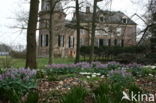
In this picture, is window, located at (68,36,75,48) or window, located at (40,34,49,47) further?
window, located at (68,36,75,48)

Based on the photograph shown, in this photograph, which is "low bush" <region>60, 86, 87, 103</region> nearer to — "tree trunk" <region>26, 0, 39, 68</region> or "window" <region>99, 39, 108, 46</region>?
"tree trunk" <region>26, 0, 39, 68</region>

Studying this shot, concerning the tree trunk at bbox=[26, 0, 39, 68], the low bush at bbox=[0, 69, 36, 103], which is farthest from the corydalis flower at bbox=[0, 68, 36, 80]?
the tree trunk at bbox=[26, 0, 39, 68]

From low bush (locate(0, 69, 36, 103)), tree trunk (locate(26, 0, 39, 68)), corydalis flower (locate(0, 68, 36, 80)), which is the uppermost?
tree trunk (locate(26, 0, 39, 68))

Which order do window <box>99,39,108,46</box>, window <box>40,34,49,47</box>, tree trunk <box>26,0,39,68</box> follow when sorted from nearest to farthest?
tree trunk <box>26,0,39,68</box>, window <box>40,34,49,47</box>, window <box>99,39,108,46</box>

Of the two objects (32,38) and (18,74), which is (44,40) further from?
(18,74)

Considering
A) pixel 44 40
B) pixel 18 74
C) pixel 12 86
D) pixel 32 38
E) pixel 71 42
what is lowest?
pixel 12 86

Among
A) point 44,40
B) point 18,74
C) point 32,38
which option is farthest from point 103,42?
point 18,74

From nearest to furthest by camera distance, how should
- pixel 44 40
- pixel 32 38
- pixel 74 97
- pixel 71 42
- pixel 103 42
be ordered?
pixel 74 97 → pixel 32 38 → pixel 44 40 → pixel 71 42 → pixel 103 42

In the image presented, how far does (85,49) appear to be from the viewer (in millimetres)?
41031

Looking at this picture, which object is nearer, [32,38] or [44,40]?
[32,38]

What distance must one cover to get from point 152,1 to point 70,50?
41.6 m

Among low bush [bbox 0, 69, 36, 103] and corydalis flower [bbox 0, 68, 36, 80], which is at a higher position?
corydalis flower [bbox 0, 68, 36, 80]

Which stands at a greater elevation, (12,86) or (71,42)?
(71,42)

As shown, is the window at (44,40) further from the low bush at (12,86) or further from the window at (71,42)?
the low bush at (12,86)
